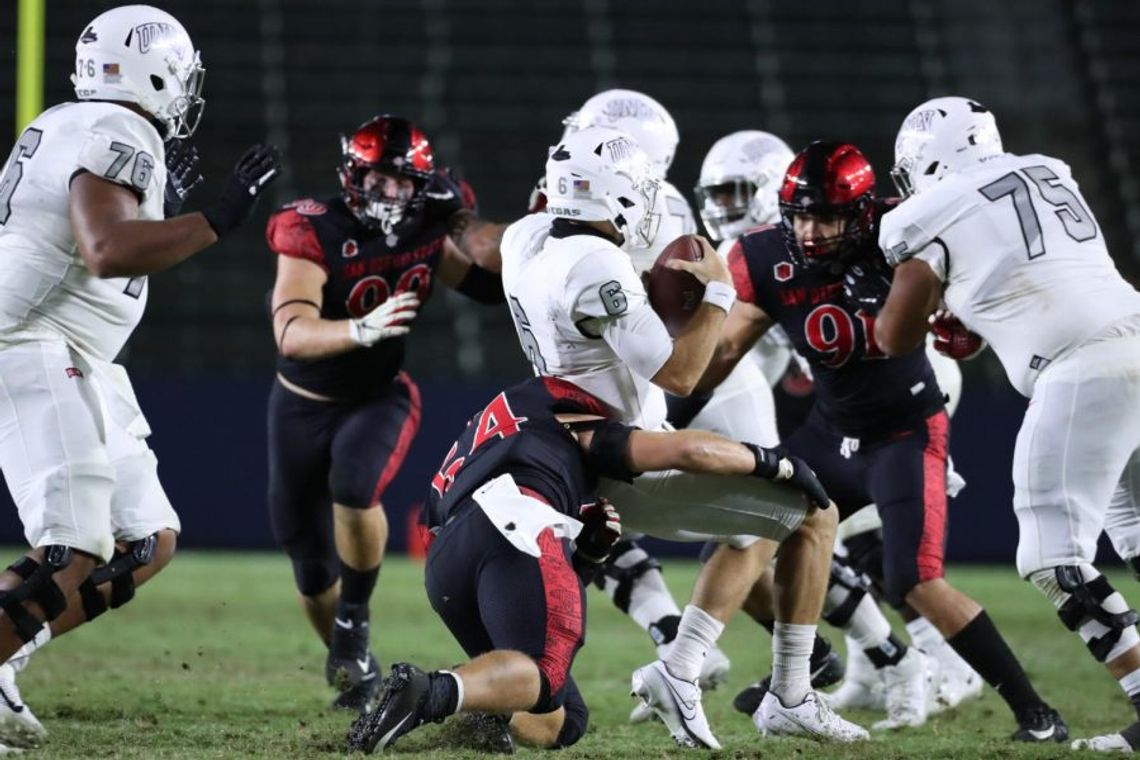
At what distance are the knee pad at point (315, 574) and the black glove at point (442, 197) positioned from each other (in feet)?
4.03

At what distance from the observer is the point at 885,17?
1481 centimetres

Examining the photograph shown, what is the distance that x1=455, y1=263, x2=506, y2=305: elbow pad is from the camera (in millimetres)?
5610

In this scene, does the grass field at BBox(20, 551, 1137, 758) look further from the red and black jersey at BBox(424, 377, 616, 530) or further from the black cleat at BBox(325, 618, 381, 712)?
the red and black jersey at BBox(424, 377, 616, 530)

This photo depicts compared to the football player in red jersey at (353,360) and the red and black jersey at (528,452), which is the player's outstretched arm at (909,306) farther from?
the football player in red jersey at (353,360)

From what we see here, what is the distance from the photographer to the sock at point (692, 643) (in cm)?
429

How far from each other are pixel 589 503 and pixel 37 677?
2.30 meters

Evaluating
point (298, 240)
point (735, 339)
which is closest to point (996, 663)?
point (735, 339)

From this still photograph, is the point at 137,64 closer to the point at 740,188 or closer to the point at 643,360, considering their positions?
the point at 643,360

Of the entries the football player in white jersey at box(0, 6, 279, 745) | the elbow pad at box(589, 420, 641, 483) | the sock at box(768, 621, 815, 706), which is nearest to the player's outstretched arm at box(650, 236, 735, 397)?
the elbow pad at box(589, 420, 641, 483)

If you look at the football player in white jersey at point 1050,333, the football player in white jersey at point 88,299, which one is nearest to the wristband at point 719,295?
the football player in white jersey at point 1050,333

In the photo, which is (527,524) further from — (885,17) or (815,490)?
(885,17)

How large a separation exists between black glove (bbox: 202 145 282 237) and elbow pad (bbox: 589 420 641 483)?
3.52ft

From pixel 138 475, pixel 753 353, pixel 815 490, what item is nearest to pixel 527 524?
pixel 815 490

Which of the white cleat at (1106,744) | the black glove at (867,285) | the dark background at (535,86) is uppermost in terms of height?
the dark background at (535,86)
